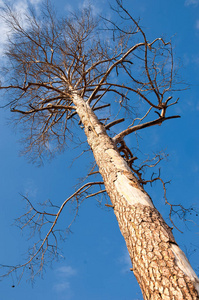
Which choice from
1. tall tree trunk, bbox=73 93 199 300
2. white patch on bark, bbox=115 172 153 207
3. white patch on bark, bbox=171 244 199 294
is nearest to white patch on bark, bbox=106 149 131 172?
tall tree trunk, bbox=73 93 199 300

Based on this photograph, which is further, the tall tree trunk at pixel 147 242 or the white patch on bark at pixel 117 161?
the white patch on bark at pixel 117 161

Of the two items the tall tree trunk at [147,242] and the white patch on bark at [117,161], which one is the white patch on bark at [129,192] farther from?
the white patch on bark at [117,161]

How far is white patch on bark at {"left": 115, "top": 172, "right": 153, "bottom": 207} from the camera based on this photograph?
227cm

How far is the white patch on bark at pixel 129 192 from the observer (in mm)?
2273

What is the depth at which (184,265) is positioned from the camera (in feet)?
5.42

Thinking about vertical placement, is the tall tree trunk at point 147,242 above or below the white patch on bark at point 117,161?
below

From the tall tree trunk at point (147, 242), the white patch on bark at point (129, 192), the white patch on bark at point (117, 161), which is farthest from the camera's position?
the white patch on bark at point (117, 161)

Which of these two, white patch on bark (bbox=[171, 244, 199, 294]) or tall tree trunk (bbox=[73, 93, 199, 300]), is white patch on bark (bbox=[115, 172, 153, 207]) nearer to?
tall tree trunk (bbox=[73, 93, 199, 300])

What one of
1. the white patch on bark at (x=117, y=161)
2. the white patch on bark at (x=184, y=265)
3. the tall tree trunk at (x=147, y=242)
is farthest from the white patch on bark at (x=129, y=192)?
the white patch on bark at (x=184, y=265)

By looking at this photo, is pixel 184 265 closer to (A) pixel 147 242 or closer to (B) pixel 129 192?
(A) pixel 147 242

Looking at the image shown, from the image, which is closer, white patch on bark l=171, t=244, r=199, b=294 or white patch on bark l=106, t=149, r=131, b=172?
white patch on bark l=171, t=244, r=199, b=294

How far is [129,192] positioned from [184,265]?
0.87 m

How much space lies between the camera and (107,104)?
18.5 ft

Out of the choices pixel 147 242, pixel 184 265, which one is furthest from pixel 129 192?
pixel 184 265
